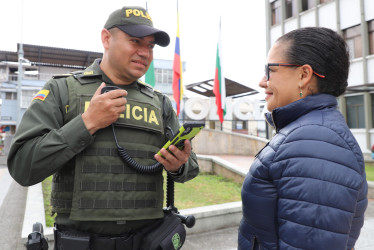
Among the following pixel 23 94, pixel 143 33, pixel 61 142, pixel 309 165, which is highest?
pixel 23 94

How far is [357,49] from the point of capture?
15203 mm

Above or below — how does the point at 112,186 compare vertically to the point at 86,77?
below

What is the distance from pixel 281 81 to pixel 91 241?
1413 millimetres

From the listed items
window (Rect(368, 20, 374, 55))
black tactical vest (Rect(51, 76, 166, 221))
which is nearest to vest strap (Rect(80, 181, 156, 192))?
black tactical vest (Rect(51, 76, 166, 221))

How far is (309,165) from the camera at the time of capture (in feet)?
3.94

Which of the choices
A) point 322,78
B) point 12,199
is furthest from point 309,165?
point 12,199

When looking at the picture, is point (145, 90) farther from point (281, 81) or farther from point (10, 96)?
point (10, 96)

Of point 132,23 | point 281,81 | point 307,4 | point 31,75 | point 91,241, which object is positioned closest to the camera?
point 281,81

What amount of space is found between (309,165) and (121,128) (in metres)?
1.14

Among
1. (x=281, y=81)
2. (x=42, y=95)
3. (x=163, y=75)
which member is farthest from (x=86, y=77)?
(x=163, y=75)

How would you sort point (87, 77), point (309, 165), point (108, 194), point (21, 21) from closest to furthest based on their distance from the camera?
point (309, 165)
point (108, 194)
point (87, 77)
point (21, 21)

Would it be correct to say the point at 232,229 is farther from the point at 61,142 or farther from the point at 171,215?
the point at 61,142

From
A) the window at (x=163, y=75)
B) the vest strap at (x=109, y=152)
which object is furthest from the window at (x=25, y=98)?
the vest strap at (x=109, y=152)

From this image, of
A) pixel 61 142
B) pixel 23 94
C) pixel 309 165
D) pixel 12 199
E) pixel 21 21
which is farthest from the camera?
pixel 23 94
